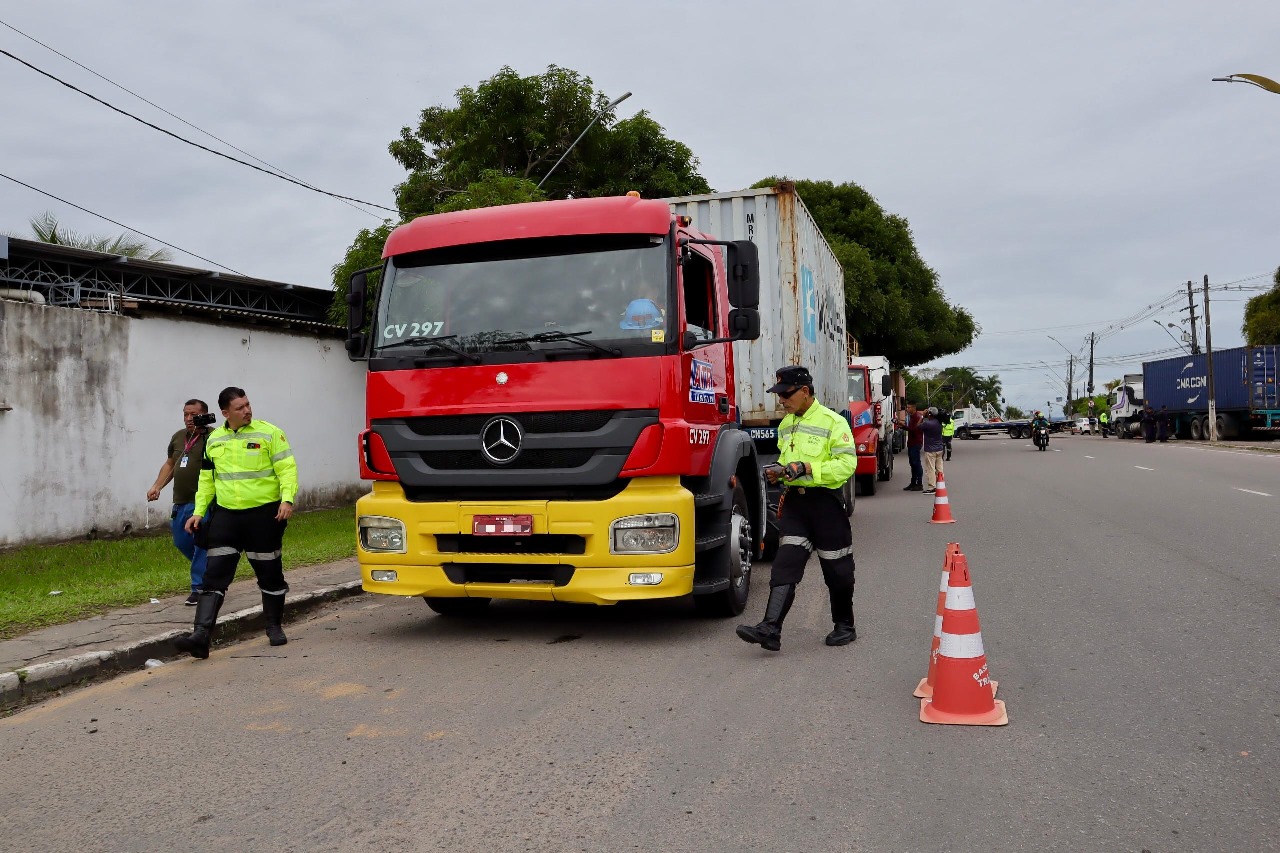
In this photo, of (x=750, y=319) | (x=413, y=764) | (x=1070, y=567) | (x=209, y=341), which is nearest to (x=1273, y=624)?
(x=1070, y=567)

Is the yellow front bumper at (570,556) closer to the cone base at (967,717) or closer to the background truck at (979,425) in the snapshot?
the cone base at (967,717)

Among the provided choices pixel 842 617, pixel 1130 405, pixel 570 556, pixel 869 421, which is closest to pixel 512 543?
pixel 570 556

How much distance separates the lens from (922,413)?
1862 cm

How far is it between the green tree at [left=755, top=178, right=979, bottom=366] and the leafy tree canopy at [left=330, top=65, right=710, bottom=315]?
12.6 meters

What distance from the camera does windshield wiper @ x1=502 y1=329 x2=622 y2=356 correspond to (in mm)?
6199

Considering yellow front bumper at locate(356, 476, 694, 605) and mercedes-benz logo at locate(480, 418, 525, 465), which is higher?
mercedes-benz logo at locate(480, 418, 525, 465)

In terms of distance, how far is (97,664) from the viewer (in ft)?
20.7

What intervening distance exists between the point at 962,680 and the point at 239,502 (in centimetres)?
467

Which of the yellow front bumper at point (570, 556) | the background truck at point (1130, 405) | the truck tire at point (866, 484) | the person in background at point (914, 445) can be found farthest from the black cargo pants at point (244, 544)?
the background truck at point (1130, 405)

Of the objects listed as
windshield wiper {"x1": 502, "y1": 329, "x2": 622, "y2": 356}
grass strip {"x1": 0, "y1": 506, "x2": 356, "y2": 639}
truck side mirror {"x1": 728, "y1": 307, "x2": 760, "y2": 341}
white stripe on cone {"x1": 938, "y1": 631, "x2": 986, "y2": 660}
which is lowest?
grass strip {"x1": 0, "y1": 506, "x2": 356, "y2": 639}

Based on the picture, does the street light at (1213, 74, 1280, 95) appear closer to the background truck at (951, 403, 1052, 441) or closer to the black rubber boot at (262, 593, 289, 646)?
the black rubber boot at (262, 593, 289, 646)

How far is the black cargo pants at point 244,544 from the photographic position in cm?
671

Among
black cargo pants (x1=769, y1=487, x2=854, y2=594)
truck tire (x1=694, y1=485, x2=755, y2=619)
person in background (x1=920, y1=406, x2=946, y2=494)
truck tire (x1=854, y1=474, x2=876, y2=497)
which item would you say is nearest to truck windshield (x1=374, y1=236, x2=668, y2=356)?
black cargo pants (x1=769, y1=487, x2=854, y2=594)

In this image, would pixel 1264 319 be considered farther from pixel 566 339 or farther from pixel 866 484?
pixel 566 339
